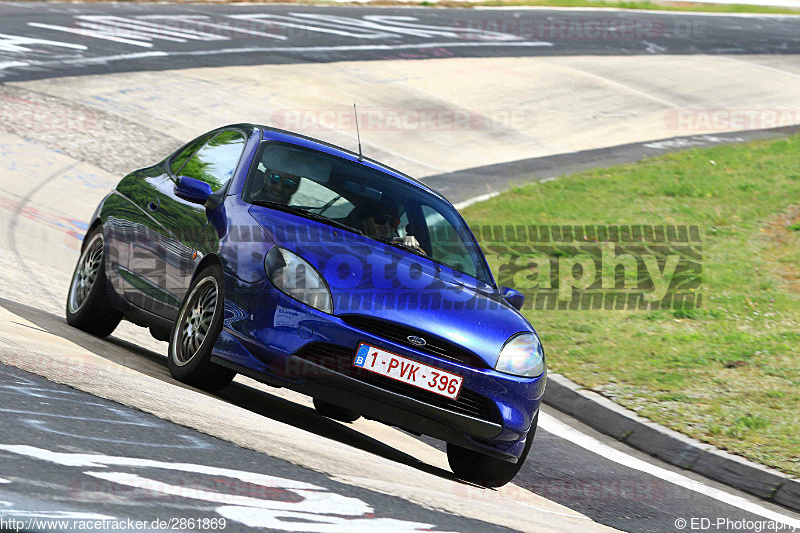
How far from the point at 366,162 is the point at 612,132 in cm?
1391

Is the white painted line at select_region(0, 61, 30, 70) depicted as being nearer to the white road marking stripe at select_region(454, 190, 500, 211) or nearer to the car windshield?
the white road marking stripe at select_region(454, 190, 500, 211)

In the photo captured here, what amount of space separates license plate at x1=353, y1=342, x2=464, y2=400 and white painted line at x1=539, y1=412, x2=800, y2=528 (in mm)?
2295

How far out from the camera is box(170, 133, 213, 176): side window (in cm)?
717

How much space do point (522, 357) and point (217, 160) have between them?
8.06 feet

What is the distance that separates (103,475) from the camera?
3809 mm

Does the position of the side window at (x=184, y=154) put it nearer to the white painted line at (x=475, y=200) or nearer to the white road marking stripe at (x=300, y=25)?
the white painted line at (x=475, y=200)

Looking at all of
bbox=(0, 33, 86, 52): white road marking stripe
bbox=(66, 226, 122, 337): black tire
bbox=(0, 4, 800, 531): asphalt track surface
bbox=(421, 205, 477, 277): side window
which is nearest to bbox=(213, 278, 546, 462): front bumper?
bbox=(0, 4, 800, 531): asphalt track surface

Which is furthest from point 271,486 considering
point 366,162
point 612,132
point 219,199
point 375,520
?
point 612,132

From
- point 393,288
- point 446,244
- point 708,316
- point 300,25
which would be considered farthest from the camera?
point 300,25

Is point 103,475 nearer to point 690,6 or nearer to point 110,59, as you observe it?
point 110,59

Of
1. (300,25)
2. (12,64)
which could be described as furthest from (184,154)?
(300,25)

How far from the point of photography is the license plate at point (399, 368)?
→ 527 centimetres

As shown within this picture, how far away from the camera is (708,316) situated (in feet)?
34.7

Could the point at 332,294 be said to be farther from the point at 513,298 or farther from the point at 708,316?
the point at 708,316
